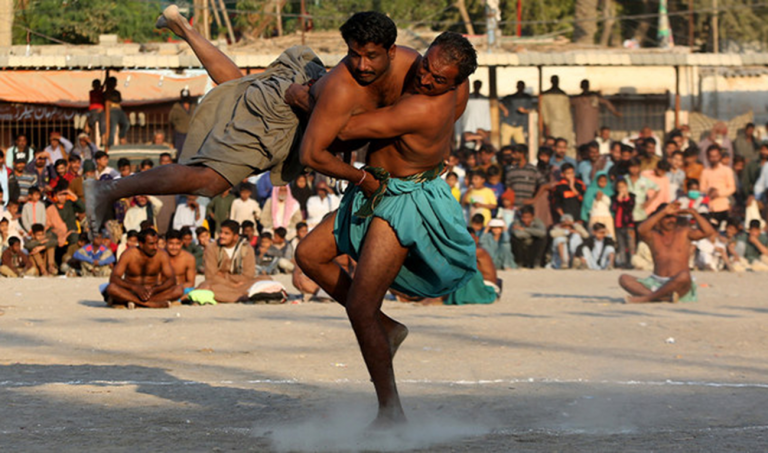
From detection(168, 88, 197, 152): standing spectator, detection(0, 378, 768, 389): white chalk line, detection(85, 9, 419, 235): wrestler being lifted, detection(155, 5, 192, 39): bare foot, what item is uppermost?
detection(155, 5, 192, 39): bare foot

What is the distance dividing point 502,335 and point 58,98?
12845mm

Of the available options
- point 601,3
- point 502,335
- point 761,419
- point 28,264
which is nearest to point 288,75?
point 761,419

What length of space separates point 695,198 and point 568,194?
5.67 ft

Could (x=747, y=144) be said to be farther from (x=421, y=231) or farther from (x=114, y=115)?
(x=421, y=231)

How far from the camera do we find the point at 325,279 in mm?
5703

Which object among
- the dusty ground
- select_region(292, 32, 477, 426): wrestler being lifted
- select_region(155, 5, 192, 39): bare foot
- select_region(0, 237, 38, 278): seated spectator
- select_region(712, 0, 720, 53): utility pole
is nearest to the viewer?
select_region(292, 32, 477, 426): wrestler being lifted

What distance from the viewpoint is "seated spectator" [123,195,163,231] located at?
1556 cm

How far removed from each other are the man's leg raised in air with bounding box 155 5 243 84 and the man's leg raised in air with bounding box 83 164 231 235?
2.07ft

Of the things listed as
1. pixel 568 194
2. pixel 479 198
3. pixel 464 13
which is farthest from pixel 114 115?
pixel 464 13

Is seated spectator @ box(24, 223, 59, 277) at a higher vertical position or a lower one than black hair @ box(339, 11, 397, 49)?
lower

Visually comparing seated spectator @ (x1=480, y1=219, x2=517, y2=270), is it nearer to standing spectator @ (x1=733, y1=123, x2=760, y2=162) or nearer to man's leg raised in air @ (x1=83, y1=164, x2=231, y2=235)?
standing spectator @ (x1=733, y1=123, x2=760, y2=162)

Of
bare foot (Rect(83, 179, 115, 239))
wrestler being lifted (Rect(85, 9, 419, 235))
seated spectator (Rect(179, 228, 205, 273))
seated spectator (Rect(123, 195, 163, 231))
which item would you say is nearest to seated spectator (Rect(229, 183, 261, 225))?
seated spectator (Rect(179, 228, 205, 273))

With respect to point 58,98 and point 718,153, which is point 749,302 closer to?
point 718,153

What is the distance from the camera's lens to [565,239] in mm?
16547
